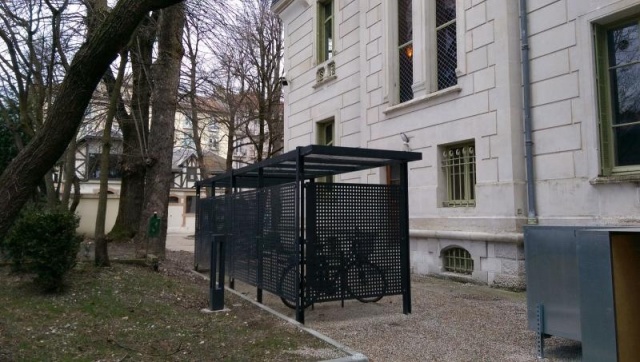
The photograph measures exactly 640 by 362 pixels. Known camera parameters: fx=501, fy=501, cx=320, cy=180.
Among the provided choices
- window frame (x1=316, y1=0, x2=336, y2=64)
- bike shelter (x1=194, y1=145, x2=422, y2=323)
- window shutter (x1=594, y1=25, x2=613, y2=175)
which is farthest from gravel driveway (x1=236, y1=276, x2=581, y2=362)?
window frame (x1=316, y1=0, x2=336, y2=64)

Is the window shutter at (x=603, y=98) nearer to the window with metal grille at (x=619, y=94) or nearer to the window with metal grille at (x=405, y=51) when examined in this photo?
the window with metal grille at (x=619, y=94)

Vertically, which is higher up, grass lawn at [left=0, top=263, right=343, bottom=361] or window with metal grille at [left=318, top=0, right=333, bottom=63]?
window with metal grille at [left=318, top=0, right=333, bottom=63]

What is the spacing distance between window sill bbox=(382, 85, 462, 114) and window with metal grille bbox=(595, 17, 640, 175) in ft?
10.2

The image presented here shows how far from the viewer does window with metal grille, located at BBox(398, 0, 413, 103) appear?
13367mm

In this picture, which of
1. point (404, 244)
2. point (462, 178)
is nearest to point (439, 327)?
point (404, 244)

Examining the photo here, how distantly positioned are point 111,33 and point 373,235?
4.48m

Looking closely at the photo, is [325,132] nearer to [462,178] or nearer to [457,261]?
[462,178]

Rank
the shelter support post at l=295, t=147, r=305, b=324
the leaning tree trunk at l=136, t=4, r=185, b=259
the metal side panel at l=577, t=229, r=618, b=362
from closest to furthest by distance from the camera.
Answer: the metal side panel at l=577, t=229, r=618, b=362 → the shelter support post at l=295, t=147, r=305, b=324 → the leaning tree trunk at l=136, t=4, r=185, b=259

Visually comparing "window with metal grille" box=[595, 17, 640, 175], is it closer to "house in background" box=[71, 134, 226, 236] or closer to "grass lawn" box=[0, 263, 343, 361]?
"grass lawn" box=[0, 263, 343, 361]

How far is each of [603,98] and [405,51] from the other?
18.8ft

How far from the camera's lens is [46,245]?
773 centimetres

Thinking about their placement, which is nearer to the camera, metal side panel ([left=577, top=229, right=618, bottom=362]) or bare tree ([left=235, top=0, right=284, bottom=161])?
metal side panel ([left=577, top=229, right=618, bottom=362])

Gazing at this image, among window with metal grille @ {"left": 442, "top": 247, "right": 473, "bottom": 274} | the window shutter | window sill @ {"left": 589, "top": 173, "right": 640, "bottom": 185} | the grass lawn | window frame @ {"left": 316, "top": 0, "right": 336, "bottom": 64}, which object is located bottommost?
the grass lawn

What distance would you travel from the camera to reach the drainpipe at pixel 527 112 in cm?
984
